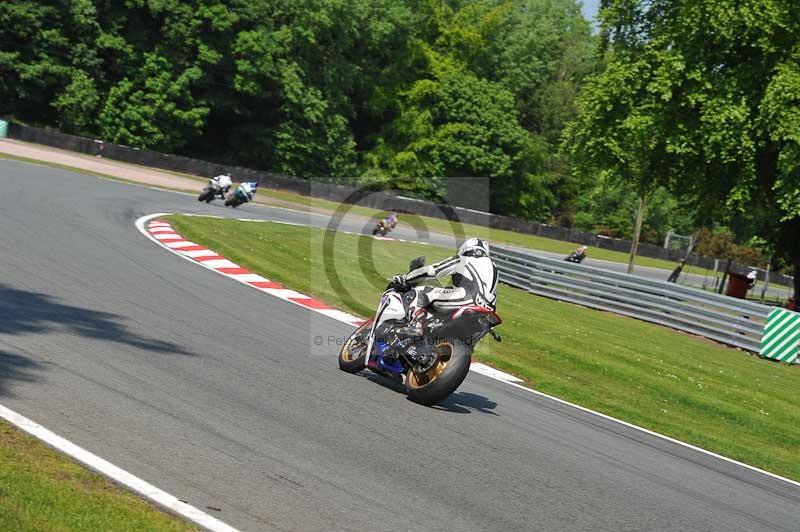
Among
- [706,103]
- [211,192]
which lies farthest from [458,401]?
[211,192]

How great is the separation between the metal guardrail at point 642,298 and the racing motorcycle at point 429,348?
12667mm

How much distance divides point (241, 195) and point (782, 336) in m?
17.6

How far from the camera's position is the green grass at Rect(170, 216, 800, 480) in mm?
11961

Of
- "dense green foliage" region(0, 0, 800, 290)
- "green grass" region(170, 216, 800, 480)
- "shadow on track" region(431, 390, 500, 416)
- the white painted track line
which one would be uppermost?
"dense green foliage" region(0, 0, 800, 290)

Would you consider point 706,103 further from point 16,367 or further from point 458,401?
point 16,367

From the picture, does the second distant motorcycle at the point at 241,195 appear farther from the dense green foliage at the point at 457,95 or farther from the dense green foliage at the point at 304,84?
the dense green foliage at the point at 304,84

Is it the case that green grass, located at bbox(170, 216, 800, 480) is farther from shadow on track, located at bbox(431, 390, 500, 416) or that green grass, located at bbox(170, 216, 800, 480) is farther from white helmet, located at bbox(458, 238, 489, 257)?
white helmet, located at bbox(458, 238, 489, 257)

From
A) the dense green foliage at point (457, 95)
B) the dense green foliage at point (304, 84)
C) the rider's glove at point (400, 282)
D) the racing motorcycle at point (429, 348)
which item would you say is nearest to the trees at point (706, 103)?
A: the dense green foliage at point (457, 95)

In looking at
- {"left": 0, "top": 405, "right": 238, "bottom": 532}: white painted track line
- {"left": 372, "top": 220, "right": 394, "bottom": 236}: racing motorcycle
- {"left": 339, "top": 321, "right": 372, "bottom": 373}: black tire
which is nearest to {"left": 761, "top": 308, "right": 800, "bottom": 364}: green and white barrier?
{"left": 339, "top": 321, "right": 372, "bottom": 373}: black tire

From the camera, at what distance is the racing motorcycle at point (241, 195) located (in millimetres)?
30688

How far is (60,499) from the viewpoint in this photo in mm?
4727

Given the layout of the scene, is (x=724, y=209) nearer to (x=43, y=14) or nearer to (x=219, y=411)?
(x=219, y=411)

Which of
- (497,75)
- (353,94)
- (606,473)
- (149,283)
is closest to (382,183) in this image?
(353,94)

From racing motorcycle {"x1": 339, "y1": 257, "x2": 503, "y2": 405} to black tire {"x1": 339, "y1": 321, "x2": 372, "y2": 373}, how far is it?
0.04m
